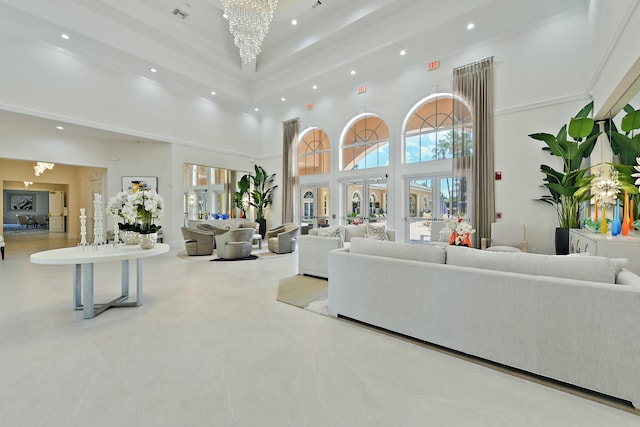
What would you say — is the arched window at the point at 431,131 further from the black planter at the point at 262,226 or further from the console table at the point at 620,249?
the black planter at the point at 262,226

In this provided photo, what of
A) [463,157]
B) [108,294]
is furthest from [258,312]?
[463,157]

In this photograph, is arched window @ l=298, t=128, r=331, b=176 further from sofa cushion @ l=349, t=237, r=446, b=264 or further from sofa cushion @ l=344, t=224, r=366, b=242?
sofa cushion @ l=349, t=237, r=446, b=264

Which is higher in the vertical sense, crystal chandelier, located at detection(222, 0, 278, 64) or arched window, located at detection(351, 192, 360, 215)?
crystal chandelier, located at detection(222, 0, 278, 64)

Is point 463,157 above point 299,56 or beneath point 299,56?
beneath

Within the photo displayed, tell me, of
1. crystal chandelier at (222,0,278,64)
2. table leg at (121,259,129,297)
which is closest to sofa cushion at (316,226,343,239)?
table leg at (121,259,129,297)

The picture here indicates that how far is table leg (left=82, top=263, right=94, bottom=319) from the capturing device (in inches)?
122

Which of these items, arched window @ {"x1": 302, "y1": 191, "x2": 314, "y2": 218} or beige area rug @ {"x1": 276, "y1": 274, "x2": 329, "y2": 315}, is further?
arched window @ {"x1": 302, "y1": 191, "x2": 314, "y2": 218}

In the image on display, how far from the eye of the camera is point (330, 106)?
9.64m

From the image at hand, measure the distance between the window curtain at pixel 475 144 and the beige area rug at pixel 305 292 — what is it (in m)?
4.19

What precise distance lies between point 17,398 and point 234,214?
9.31 m

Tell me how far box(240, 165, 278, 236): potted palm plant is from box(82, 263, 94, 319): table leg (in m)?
7.77

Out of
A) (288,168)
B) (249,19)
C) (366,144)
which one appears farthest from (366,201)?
(249,19)

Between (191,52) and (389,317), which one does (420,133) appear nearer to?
(389,317)

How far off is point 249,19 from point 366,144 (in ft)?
15.2
